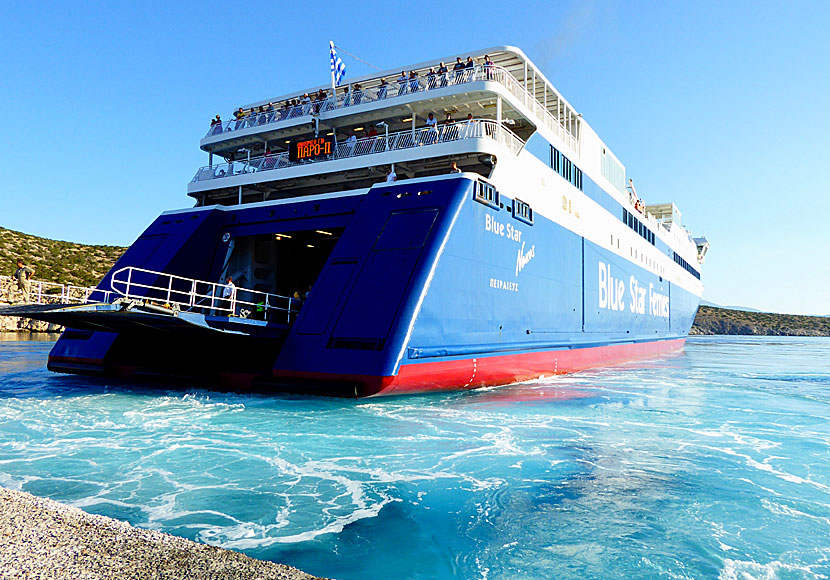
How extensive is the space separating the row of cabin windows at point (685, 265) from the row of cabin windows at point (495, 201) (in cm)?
2533

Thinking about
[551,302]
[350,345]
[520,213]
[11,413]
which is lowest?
[11,413]

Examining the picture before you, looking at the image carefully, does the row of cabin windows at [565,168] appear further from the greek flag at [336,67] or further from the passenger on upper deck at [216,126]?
the passenger on upper deck at [216,126]

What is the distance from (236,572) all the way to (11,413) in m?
8.77

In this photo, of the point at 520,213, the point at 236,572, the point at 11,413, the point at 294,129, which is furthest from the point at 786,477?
the point at 294,129

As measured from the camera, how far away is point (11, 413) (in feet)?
32.2

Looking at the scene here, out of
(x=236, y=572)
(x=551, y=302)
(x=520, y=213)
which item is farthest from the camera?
(x=551, y=302)

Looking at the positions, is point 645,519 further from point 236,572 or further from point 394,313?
point 394,313

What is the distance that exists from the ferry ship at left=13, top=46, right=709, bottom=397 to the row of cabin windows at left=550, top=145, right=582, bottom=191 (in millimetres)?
111

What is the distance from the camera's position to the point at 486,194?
1308cm

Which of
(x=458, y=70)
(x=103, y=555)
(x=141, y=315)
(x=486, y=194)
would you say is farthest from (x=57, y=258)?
(x=103, y=555)

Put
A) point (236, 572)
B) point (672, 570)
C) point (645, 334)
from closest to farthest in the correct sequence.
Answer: point (236, 572)
point (672, 570)
point (645, 334)

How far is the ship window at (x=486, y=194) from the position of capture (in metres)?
12.6

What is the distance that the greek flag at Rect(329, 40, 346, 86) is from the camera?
1664 centimetres

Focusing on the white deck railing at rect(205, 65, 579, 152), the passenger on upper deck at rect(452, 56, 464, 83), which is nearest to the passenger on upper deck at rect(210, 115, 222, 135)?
the white deck railing at rect(205, 65, 579, 152)
